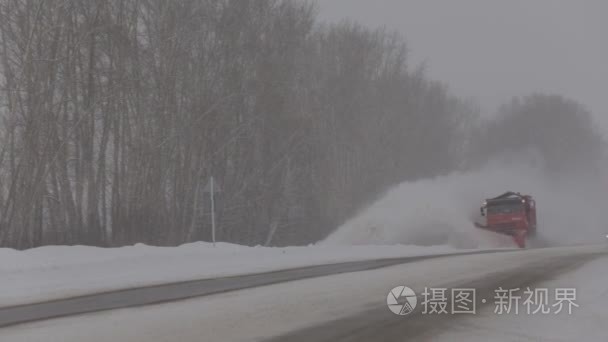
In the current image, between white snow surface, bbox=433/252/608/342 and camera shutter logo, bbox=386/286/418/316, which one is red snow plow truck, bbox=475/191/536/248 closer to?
camera shutter logo, bbox=386/286/418/316

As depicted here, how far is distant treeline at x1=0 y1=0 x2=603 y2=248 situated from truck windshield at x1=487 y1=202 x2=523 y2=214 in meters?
10.3

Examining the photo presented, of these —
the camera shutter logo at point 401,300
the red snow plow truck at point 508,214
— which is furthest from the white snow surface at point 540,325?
the red snow plow truck at point 508,214

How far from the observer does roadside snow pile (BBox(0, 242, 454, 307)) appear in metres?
12.5

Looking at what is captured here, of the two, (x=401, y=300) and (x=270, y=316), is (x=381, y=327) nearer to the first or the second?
(x=270, y=316)

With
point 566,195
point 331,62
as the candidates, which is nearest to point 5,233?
point 331,62

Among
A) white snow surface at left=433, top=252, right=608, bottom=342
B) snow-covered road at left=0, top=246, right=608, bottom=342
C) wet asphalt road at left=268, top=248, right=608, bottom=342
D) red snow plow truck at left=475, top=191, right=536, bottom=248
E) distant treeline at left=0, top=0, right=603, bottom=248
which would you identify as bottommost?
white snow surface at left=433, top=252, right=608, bottom=342

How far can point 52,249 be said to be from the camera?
16703 mm

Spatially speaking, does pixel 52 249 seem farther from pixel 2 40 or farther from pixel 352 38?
pixel 352 38

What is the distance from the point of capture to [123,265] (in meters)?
16.2

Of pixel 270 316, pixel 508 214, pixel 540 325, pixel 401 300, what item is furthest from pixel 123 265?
pixel 508 214

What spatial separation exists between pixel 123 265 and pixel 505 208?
2296 centimetres

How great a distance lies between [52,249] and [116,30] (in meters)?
11.9

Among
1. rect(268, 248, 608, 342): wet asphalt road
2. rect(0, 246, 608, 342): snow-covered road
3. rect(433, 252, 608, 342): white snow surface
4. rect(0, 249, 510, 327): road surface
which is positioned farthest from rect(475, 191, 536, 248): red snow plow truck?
rect(268, 248, 608, 342): wet asphalt road

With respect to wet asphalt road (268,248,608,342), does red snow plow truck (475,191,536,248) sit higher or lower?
higher
